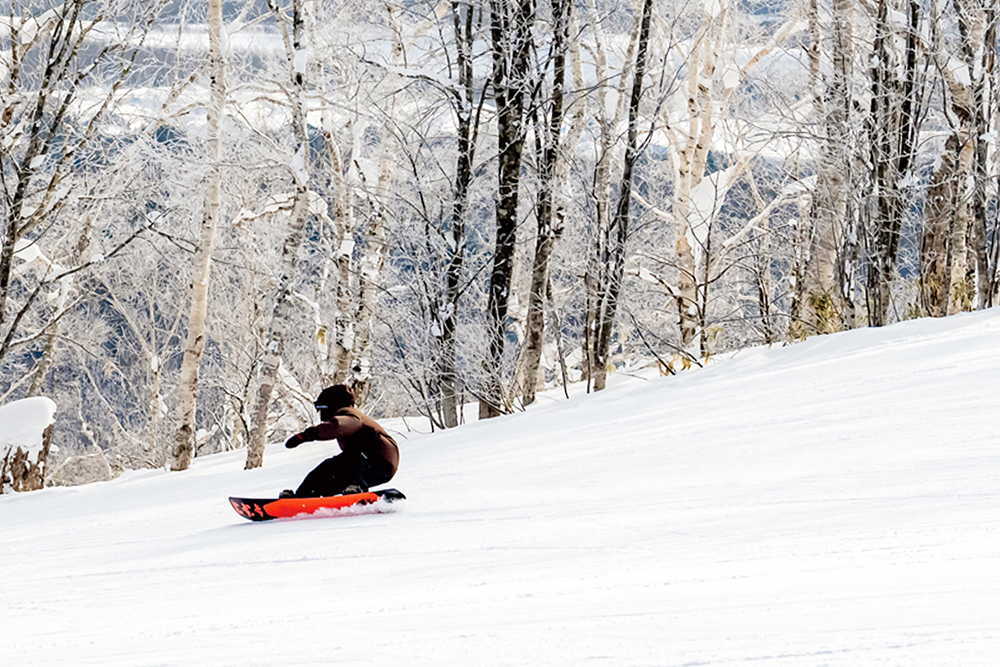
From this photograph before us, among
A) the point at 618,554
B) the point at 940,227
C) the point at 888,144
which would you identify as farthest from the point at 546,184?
the point at 618,554

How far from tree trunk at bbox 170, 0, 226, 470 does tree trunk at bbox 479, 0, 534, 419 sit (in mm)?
3757

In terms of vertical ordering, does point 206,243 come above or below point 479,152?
below

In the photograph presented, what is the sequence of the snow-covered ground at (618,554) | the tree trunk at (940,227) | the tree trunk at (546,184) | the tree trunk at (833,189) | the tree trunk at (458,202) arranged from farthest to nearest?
the tree trunk at (546,184) < the tree trunk at (458,202) < the tree trunk at (940,227) < the tree trunk at (833,189) < the snow-covered ground at (618,554)

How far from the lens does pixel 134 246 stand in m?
20.5

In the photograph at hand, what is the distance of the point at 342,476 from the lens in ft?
15.9

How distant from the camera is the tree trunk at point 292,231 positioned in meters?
10.2

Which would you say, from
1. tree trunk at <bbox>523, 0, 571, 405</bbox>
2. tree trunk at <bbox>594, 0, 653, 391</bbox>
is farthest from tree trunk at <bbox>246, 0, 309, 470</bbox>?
tree trunk at <bbox>594, 0, 653, 391</bbox>

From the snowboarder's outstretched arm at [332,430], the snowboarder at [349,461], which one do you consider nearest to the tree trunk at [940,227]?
the snowboarder at [349,461]

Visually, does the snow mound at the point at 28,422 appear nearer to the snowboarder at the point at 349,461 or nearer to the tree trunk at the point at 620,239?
the tree trunk at the point at 620,239

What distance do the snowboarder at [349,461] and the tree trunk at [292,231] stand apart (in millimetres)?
5814

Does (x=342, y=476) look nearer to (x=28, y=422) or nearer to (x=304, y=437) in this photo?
(x=304, y=437)

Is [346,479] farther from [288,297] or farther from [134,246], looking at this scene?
[134,246]

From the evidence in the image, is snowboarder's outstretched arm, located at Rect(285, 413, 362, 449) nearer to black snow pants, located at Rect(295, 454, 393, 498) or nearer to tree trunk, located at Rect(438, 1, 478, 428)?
black snow pants, located at Rect(295, 454, 393, 498)

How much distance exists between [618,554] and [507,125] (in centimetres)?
717
